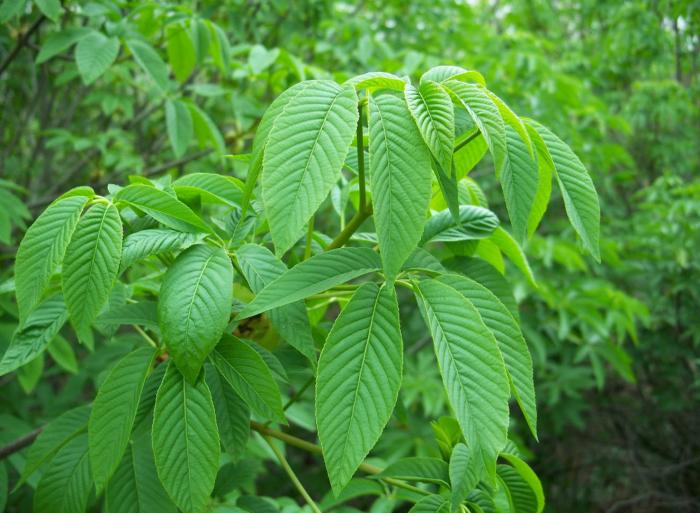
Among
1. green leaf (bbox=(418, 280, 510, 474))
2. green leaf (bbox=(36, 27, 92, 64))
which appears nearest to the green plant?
green leaf (bbox=(418, 280, 510, 474))

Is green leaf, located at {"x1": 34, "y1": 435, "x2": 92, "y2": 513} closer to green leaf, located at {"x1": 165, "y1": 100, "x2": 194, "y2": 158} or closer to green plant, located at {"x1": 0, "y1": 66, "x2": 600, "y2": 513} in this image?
green plant, located at {"x1": 0, "y1": 66, "x2": 600, "y2": 513}

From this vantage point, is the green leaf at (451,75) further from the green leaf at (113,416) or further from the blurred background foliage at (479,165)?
the blurred background foliage at (479,165)

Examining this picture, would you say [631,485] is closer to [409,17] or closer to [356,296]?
[409,17]

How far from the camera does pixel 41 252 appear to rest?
0.83 metres

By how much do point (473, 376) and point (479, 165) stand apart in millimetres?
3220

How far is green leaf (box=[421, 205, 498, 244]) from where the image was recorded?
3.26 ft

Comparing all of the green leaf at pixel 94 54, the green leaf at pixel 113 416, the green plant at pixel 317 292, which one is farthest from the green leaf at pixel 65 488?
the green leaf at pixel 94 54

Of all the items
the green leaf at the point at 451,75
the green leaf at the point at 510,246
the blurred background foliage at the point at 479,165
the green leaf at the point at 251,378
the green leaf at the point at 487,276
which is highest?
the green leaf at the point at 451,75

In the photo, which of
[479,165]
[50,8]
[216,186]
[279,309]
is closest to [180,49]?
[50,8]

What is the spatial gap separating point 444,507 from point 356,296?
35cm

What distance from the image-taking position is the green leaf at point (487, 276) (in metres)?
1.02

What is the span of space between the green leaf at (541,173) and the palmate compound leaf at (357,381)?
262 millimetres

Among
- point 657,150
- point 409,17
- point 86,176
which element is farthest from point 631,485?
point 86,176

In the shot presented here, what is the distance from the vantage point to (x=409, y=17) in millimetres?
3645
